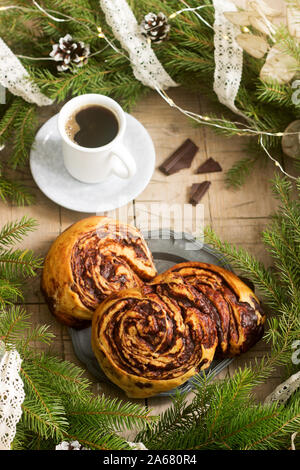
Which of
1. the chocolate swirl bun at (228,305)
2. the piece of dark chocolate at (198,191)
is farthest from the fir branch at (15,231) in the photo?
the piece of dark chocolate at (198,191)

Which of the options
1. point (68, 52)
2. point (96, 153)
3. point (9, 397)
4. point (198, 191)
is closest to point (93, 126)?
point (96, 153)

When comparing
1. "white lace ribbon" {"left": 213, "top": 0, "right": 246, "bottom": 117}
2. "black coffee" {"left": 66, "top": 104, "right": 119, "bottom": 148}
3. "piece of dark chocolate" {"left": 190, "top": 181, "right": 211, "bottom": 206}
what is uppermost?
"white lace ribbon" {"left": 213, "top": 0, "right": 246, "bottom": 117}

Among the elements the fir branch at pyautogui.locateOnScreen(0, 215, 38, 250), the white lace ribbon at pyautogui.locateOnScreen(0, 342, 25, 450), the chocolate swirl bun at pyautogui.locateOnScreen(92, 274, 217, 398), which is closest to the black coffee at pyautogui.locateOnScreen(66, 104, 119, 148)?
the fir branch at pyautogui.locateOnScreen(0, 215, 38, 250)

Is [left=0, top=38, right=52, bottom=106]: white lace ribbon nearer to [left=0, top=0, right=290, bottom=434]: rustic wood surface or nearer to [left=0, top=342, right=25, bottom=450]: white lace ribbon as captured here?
[left=0, top=0, right=290, bottom=434]: rustic wood surface

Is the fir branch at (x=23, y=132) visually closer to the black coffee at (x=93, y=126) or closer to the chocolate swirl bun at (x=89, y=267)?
the black coffee at (x=93, y=126)

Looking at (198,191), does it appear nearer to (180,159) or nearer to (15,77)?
(180,159)

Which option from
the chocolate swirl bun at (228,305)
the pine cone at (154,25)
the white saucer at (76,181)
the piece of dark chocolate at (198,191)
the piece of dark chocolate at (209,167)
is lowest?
the chocolate swirl bun at (228,305)
